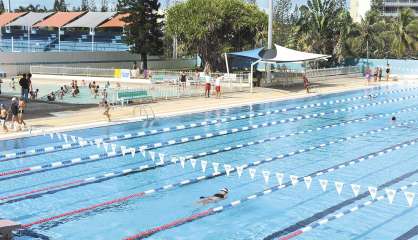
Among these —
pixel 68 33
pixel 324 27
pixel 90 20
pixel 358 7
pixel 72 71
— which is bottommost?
pixel 72 71

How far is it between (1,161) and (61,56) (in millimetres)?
31231

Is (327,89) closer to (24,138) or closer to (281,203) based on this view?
(24,138)

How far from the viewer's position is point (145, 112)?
76.0ft

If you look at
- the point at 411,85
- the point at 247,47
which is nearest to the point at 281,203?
the point at 411,85

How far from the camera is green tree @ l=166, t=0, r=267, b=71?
139ft

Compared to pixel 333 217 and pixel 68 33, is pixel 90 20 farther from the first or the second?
pixel 333 217

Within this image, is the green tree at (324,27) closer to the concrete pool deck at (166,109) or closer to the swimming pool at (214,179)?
the concrete pool deck at (166,109)

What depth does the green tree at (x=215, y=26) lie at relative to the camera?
4222 centimetres

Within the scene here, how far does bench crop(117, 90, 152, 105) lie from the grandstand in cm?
3101

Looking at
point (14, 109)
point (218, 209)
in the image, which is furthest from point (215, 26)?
point (218, 209)

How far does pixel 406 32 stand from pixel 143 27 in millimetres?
22682

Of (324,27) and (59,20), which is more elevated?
(59,20)

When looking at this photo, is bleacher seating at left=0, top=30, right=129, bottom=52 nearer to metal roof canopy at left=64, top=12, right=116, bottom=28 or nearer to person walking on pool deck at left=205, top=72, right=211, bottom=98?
metal roof canopy at left=64, top=12, right=116, bottom=28

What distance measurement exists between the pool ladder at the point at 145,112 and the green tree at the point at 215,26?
18.0 metres
